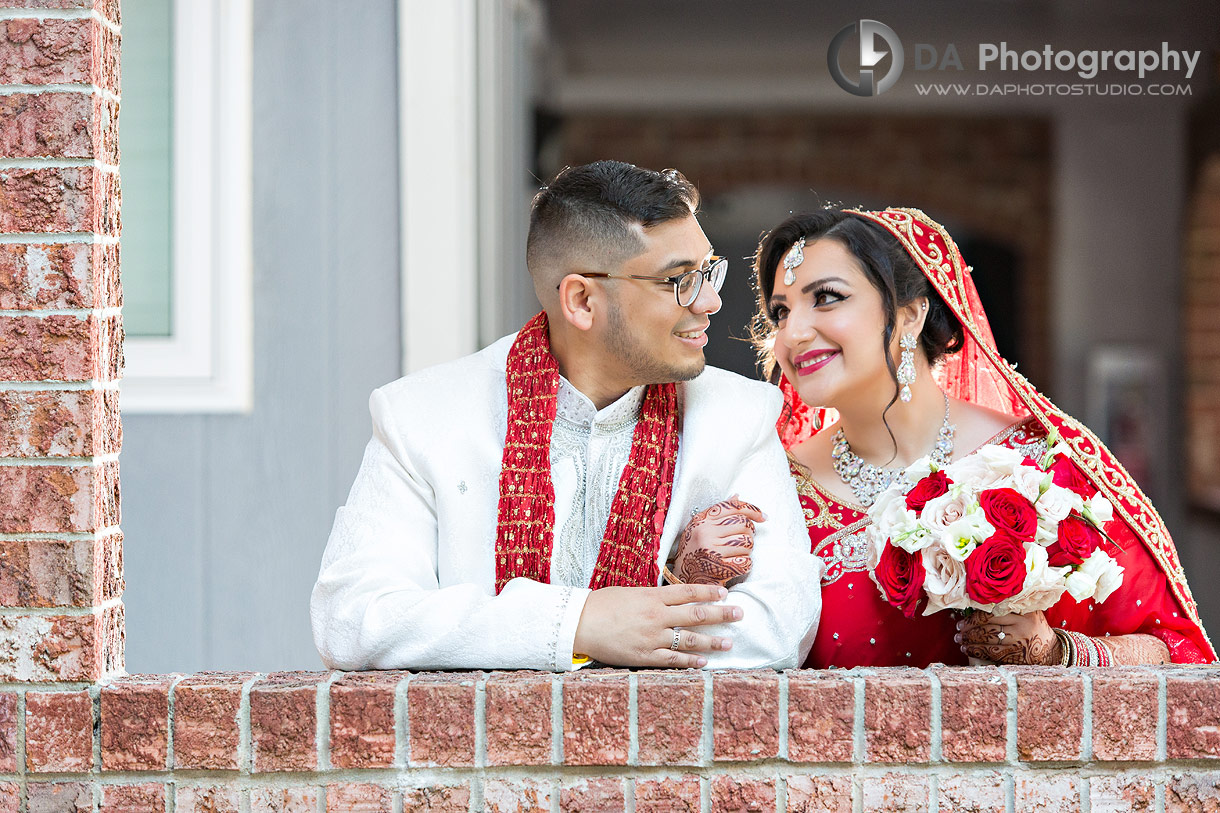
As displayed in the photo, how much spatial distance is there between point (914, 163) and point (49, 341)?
4.07 meters

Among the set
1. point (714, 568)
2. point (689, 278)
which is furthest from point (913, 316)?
point (714, 568)

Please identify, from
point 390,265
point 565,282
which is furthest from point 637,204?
point 390,265

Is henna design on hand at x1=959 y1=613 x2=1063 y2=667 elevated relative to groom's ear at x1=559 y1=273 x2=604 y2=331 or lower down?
lower down

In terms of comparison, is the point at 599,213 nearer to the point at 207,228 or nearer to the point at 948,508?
the point at 948,508

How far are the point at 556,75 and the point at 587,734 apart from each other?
357 cm

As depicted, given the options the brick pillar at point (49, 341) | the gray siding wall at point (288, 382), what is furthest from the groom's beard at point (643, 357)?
the gray siding wall at point (288, 382)

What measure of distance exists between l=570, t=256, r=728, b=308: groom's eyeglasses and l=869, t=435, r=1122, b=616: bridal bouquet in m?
0.47

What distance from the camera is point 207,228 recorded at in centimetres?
340

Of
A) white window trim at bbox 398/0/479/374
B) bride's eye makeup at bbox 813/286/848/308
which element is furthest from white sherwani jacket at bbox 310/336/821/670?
white window trim at bbox 398/0/479/374

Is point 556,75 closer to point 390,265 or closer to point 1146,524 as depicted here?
point 390,265

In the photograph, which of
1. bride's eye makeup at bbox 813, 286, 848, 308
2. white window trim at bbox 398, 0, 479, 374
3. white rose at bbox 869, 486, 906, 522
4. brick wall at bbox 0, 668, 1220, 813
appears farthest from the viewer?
white window trim at bbox 398, 0, 479, 374

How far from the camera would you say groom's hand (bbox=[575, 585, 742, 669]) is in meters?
1.86

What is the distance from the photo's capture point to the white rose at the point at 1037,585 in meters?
2.00

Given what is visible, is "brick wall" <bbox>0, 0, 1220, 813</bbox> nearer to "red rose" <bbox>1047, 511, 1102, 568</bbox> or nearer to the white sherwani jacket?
the white sherwani jacket
